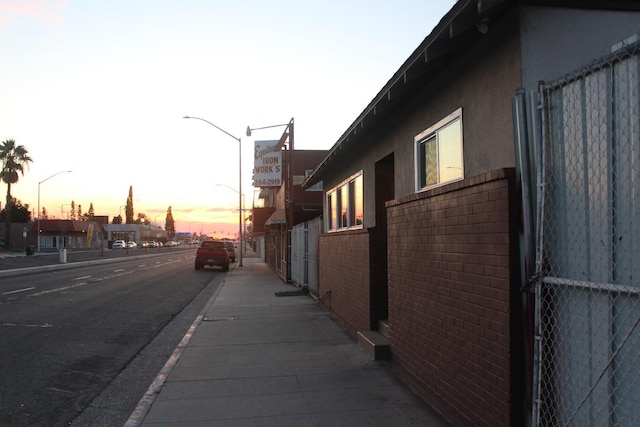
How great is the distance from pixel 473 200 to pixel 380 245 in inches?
159

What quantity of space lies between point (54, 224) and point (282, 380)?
88795 mm

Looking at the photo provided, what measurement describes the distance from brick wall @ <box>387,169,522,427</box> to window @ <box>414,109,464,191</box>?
14.0 inches

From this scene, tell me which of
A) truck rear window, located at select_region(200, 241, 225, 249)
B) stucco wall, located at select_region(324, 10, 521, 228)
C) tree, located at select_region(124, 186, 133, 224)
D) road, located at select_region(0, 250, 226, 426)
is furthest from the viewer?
tree, located at select_region(124, 186, 133, 224)

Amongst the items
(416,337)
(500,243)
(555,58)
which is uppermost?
(555,58)

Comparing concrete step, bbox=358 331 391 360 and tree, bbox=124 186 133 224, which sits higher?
tree, bbox=124 186 133 224

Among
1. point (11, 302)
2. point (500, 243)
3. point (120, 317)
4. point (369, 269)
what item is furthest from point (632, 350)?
point (11, 302)

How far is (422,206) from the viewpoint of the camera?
5.42 m

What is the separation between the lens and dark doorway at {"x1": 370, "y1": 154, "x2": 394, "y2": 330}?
7.93m

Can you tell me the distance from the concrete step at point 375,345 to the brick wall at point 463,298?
645 mm

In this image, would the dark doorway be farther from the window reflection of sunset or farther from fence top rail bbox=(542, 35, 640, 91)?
fence top rail bbox=(542, 35, 640, 91)

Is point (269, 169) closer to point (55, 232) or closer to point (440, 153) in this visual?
point (440, 153)

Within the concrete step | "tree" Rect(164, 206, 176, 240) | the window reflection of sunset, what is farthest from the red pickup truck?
"tree" Rect(164, 206, 176, 240)

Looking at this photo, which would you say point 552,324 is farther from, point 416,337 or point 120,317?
point 120,317

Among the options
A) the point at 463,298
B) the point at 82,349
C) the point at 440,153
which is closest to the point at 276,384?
the point at 463,298
